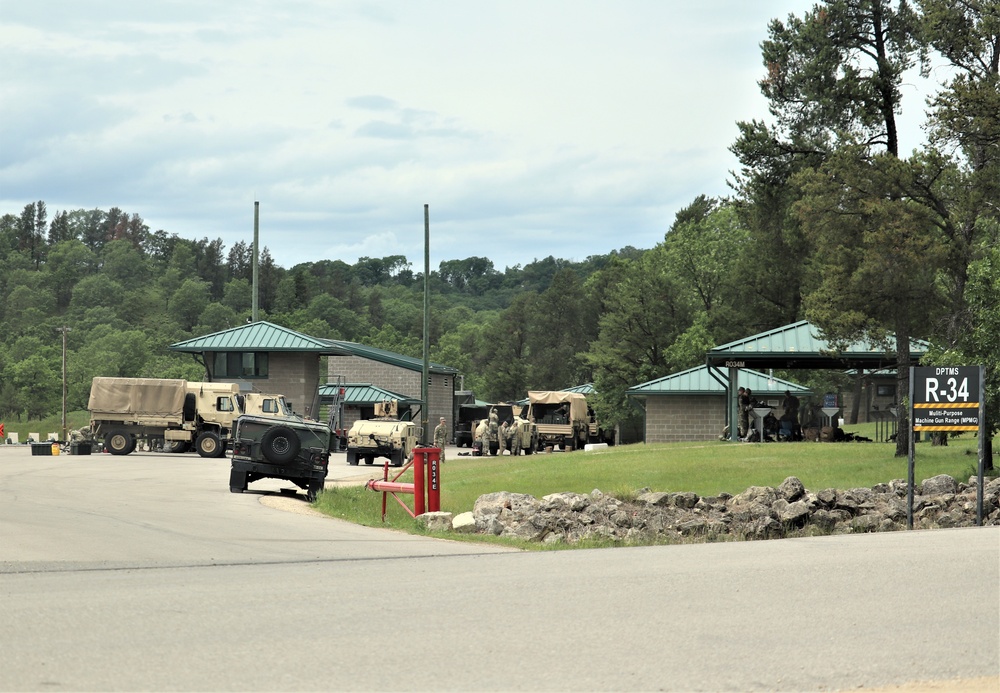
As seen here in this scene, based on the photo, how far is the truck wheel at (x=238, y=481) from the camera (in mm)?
26391

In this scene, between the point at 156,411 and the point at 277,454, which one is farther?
the point at 156,411

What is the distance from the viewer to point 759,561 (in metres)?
13.8

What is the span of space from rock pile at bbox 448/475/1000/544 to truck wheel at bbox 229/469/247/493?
5.69m

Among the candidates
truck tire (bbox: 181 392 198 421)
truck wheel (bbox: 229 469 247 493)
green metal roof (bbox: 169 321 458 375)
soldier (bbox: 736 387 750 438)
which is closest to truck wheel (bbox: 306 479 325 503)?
truck wheel (bbox: 229 469 247 493)

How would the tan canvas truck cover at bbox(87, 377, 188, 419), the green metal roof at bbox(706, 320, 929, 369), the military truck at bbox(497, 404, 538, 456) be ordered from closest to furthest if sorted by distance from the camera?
1. the green metal roof at bbox(706, 320, 929, 369)
2. the tan canvas truck cover at bbox(87, 377, 188, 419)
3. the military truck at bbox(497, 404, 538, 456)

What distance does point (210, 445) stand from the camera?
158 ft

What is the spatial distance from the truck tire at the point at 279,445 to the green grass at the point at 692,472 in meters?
1.16

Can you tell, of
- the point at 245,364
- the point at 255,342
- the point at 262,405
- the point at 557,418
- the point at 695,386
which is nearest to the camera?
the point at 262,405

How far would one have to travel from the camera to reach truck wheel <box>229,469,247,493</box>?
2639 centimetres

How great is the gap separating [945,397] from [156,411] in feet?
118

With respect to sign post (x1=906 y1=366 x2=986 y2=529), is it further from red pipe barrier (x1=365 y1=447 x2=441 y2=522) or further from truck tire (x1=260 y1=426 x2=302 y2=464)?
truck tire (x1=260 y1=426 x2=302 y2=464)

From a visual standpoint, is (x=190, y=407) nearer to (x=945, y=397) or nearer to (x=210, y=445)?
(x=210, y=445)

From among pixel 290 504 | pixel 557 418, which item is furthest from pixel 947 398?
pixel 557 418

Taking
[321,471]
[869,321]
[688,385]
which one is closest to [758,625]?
[321,471]
